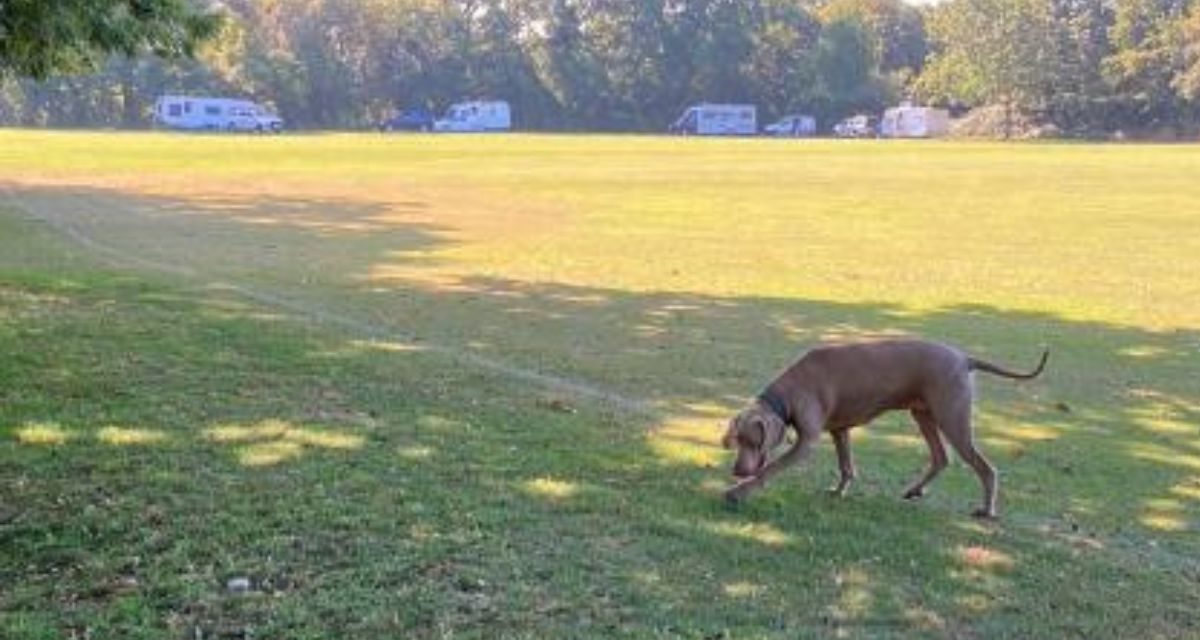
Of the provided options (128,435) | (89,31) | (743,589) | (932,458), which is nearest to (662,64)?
(89,31)

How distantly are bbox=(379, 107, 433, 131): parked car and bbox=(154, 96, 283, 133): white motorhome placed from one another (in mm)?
12680

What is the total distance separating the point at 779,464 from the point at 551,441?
2245 millimetres

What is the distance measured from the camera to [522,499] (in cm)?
811

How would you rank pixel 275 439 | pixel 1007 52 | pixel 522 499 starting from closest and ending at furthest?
pixel 522 499
pixel 275 439
pixel 1007 52

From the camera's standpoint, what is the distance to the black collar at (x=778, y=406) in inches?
314

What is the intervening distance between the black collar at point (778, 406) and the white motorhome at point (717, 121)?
9864 centimetres

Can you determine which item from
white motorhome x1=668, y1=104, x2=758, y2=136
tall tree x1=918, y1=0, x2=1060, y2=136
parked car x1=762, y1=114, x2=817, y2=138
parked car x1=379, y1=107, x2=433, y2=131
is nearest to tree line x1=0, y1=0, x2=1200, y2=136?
tall tree x1=918, y1=0, x2=1060, y2=136

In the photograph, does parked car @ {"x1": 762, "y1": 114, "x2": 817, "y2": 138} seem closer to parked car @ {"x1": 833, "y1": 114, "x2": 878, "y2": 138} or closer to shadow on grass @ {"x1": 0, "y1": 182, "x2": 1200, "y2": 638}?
parked car @ {"x1": 833, "y1": 114, "x2": 878, "y2": 138}

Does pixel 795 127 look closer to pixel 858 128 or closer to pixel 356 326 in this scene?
pixel 858 128

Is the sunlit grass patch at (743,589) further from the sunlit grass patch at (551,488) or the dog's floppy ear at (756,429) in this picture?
the sunlit grass patch at (551,488)

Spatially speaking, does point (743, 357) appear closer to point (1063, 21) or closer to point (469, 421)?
point (469, 421)

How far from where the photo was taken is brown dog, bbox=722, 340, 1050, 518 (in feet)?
26.2

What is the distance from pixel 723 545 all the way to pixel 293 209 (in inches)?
1044

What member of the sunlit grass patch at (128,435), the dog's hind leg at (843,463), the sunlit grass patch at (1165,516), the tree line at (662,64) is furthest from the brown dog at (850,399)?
the tree line at (662,64)
